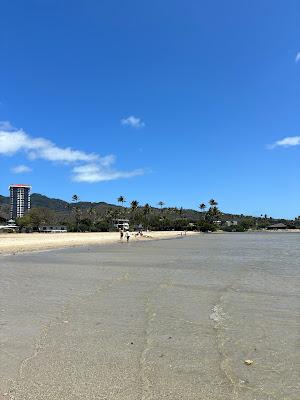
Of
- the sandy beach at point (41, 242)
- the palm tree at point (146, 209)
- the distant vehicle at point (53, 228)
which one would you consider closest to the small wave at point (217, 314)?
the sandy beach at point (41, 242)

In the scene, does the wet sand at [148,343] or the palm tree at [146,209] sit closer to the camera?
the wet sand at [148,343]

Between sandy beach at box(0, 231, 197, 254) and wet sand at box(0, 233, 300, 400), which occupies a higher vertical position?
sandy beach at box(0, 231, 197, 254)

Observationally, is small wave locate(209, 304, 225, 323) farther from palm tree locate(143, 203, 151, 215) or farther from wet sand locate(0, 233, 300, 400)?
palm tree locate(143, 203, 151, 215)

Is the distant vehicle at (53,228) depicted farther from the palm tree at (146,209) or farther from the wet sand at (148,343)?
the wet sand at (148,343)

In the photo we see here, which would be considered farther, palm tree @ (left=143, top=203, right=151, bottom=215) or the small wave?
palm tree @ (left=143, top=203, right=151, bottom=215)

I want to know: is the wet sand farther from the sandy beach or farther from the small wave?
the sandy beach

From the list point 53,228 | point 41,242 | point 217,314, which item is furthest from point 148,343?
point 53,228

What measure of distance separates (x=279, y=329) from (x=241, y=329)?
2.77 feet

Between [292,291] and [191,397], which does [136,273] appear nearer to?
[292,291]

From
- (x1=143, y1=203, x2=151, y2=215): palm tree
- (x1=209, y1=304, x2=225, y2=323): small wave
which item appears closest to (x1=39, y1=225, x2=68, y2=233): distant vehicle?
(x1=143, y1=203, x2=151, y2=215): palm tree

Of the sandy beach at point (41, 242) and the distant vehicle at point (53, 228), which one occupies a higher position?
the distant vehicle at point (53, 228)

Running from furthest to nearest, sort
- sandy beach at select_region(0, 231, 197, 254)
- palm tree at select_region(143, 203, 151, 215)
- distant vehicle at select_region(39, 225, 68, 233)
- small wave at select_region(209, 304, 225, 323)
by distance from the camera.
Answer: palm tree at select_region(143, 203, 151, 215)
distant vehicle at select_region(39, 225, 68, 233)
sandy beach at select_region(0, 231, 197, 254)
small wave at select_region(209, 304, 225, 323)

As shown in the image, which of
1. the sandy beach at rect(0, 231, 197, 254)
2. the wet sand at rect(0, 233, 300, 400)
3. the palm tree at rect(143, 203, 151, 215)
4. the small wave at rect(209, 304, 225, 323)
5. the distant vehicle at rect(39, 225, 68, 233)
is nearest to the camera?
the wet sand at rect(0, 233, 300, 400)

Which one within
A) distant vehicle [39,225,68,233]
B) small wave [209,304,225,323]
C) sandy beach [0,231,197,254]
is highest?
distant vehicle [39,225,68,233]
